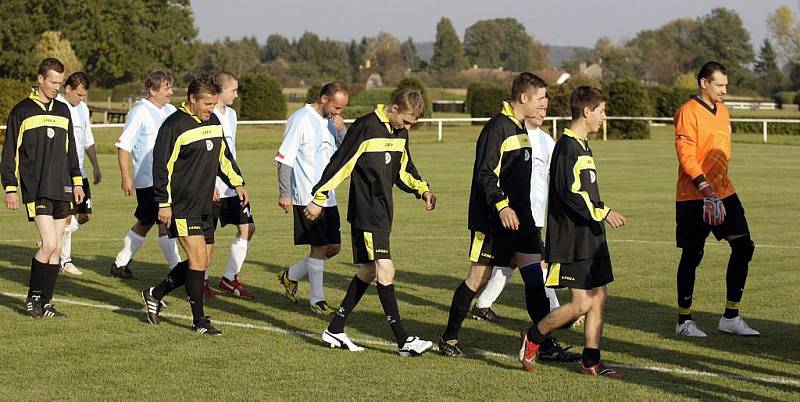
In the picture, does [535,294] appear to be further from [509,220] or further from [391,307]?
[391,307]

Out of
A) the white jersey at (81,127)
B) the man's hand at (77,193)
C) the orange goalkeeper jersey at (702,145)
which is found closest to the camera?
the orange goalkeeper jersey at (702,145)

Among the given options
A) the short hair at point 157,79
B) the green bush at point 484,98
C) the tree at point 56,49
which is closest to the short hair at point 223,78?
the short hair at point 157,79

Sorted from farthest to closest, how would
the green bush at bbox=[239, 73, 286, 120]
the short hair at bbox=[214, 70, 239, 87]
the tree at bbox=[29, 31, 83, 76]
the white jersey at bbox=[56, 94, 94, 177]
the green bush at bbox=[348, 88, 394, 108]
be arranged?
the tree at bbox=[29, 31, 83, 76] → the green bush at bbox=[348, 88, 394, 108] → the green bush at bbox=[239, 73, 286, 120] → the white jersey at bbox=[56, 94, 94, 177] → the short hair at bbox=[214, 70, 239, 87]

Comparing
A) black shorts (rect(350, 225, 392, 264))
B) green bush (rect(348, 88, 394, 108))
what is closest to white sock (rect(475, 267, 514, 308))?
black shorts (rect(350, 225, 392, 264))

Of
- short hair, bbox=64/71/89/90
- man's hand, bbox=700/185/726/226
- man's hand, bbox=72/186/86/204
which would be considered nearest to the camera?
man's hand, bbox=700/185/726/226

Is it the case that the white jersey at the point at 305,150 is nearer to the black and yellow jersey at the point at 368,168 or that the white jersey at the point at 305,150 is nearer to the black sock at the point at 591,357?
the black and yellow jersey at the point at 368,168

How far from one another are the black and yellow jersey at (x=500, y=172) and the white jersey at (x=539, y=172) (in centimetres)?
119

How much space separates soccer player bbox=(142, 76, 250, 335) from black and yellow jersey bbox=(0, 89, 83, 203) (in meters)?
1.45

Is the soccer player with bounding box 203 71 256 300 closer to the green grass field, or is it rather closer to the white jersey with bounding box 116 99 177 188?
the green grass field

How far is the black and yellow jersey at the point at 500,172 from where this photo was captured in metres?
8.58

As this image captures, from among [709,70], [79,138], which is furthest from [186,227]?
[709,70]

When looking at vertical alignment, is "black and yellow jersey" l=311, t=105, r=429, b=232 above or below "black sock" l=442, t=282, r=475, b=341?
above

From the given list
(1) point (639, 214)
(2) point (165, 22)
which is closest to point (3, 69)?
(2) point (165, 22)

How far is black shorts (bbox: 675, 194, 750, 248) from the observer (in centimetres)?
986
